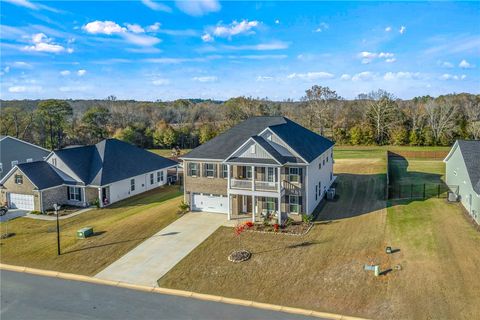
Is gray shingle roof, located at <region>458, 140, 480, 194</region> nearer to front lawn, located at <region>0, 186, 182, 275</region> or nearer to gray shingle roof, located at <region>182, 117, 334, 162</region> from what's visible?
gray shingle roof, located at <region>182, 117, 334, 162</region>

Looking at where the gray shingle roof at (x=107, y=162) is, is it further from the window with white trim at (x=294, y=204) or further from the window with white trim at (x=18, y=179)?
the window with white trim at (x=294, y=204)

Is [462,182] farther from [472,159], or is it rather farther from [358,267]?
[358,267]

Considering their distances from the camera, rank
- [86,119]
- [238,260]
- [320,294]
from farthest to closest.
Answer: [86,119] < [238,260] < [320,294]

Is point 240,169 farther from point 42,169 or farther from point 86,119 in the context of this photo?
point 86,119

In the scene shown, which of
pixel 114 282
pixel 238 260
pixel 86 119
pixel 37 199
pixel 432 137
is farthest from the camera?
pixel 86 119

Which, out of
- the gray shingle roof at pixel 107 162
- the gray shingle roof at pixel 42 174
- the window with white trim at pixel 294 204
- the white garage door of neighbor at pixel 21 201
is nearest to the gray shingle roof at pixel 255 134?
the window with white trim at pixel 294 204

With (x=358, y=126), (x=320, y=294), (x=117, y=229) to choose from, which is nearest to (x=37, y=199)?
(x=117, y=229)
